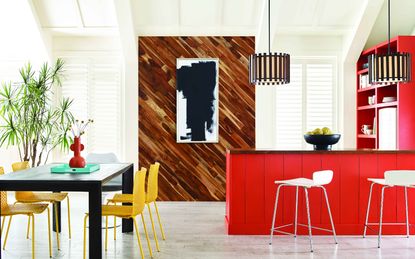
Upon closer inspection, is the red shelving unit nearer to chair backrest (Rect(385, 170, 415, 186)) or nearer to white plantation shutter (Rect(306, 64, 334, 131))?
white plantation shutter (Rect(306, 64, 334, 131))

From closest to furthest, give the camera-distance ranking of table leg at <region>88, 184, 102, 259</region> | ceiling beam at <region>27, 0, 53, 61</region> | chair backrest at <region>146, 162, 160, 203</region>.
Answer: table leg at <region>88, 184, 102, 259</region> → chair backrest at <region>146, 162, 160, 203</region> → ceiling beam at <region>27, 0, 53, 61</region>

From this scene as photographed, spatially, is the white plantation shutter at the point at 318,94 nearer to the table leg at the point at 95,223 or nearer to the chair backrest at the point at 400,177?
the chair backrest at the point at 400,177

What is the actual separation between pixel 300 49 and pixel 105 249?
461 cm

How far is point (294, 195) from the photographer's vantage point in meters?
5.25

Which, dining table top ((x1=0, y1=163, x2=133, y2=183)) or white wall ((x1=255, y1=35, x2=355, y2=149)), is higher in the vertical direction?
white wall ((x1=255, y1=35, x2=355, y2=149))

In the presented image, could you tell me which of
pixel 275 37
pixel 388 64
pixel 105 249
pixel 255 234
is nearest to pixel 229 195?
pixel 255 234

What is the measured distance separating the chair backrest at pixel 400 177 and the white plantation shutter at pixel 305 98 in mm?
3034

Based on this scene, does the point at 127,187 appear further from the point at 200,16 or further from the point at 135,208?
the point at 200,16

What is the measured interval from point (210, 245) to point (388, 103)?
3435mm

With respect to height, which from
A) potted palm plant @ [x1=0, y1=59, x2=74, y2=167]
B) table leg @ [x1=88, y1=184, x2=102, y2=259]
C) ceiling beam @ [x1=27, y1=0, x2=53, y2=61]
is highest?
ceiling beam @ [x1=27, y1=0, x2=53, y2=61]

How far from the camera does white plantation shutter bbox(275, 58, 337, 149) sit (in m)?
7.66

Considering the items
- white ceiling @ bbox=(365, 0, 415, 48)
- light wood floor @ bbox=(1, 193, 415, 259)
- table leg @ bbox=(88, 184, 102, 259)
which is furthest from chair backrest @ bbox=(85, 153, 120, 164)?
white ceiling @ bbox=(365, 0, 415, 48)

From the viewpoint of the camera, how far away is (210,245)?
15.6 ft

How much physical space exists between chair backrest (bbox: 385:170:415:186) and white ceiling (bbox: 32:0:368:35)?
3.08m
